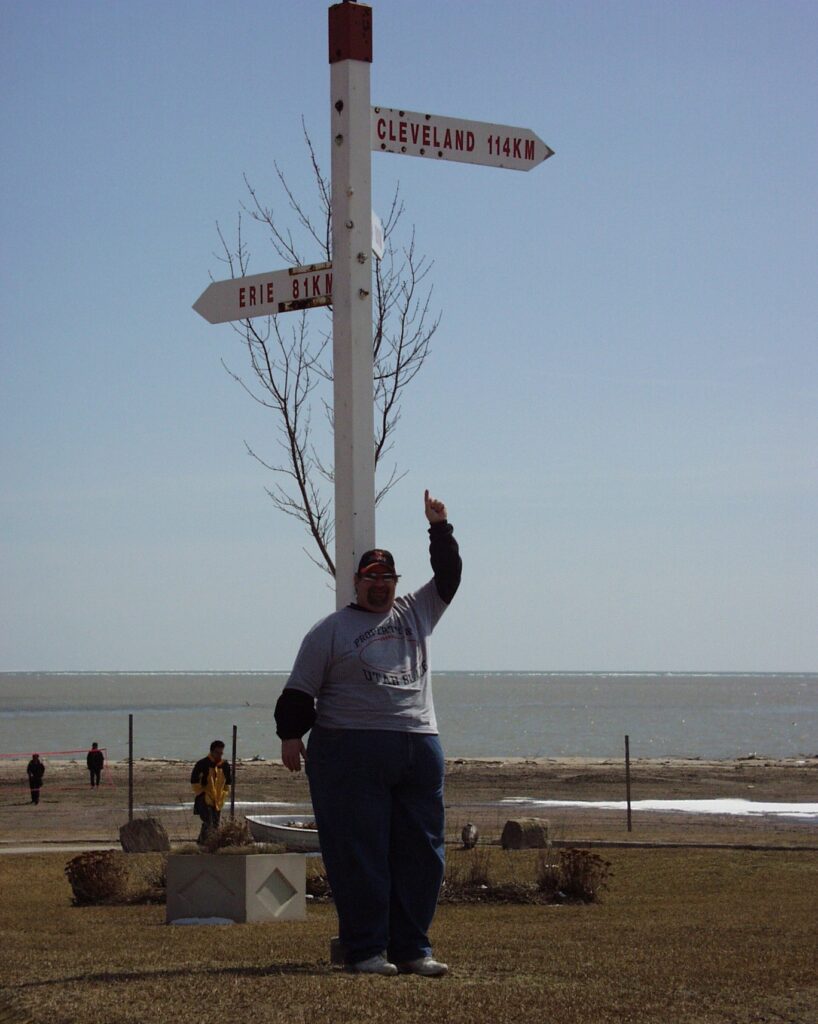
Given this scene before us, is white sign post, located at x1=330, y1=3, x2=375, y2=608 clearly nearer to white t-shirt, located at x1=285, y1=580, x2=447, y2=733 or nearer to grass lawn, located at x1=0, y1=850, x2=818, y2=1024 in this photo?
white t-shirt, located at x1=285, y1=580, x2=447, y2=733

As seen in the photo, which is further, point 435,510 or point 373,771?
point 435,510

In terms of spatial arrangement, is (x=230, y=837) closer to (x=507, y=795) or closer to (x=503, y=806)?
(x=503, y=806)

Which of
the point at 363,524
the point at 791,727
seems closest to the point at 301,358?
the point at 363,524

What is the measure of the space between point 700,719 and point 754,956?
394 feet

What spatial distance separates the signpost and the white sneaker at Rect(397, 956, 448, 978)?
1615mm

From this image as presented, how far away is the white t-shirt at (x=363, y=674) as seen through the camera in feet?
20.0

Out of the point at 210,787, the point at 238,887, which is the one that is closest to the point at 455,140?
the point at 238,887

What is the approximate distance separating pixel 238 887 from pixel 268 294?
465 cm

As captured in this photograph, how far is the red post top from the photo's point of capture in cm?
707

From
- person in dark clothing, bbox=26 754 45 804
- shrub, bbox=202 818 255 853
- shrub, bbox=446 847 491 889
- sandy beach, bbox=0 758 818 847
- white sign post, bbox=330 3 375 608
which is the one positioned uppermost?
white sign post, bbox=330 3 375 608

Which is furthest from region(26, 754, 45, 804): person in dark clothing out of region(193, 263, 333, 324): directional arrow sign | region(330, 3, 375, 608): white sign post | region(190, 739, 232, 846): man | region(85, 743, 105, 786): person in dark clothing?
region(330, 3, 375, 608): white sign post

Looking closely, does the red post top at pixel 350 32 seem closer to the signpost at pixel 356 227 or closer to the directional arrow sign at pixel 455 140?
the signpost at pixel 356 227

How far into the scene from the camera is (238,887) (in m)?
10.2

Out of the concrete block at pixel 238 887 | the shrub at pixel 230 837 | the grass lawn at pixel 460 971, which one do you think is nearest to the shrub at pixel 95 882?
the shrub at pixel 230 837
